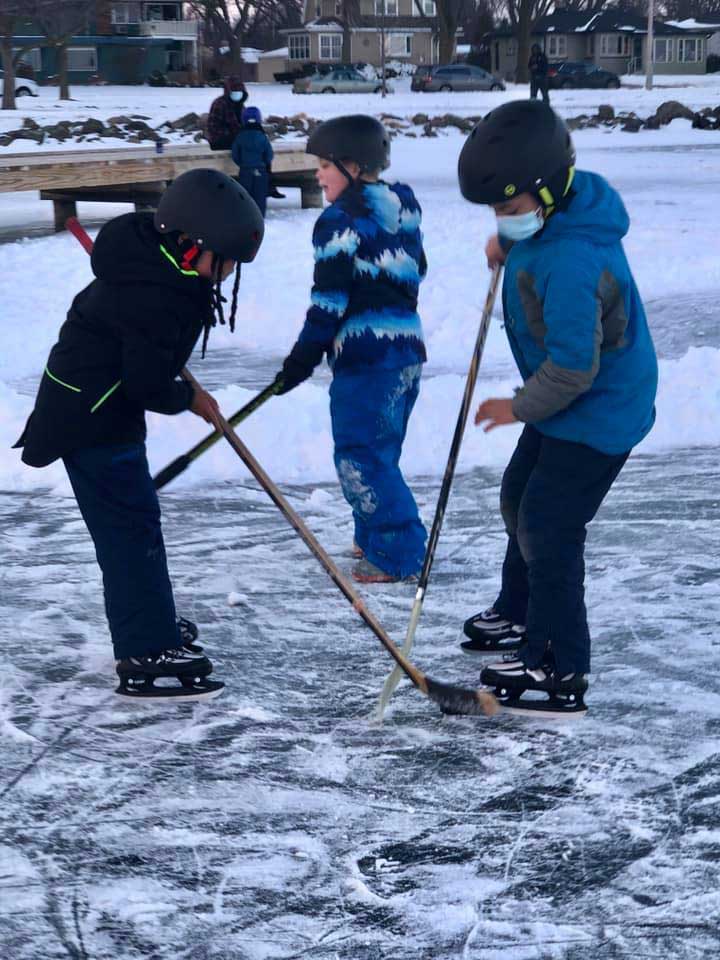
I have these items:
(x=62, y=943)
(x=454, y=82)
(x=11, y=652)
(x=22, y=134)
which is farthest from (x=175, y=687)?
(x=454, y=82)

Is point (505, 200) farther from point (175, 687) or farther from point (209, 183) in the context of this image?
point (175, 687)

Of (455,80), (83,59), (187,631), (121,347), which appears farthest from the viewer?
(83,59)

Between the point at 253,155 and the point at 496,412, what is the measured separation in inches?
414

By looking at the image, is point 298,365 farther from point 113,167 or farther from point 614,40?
point 614,40

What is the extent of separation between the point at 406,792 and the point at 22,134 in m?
23.7

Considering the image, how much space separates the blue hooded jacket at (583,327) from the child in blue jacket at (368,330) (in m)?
1.09

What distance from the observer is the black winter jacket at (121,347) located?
3.34 m

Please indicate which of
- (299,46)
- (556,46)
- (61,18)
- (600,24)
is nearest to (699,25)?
(600,24)

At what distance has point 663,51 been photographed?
7700cm

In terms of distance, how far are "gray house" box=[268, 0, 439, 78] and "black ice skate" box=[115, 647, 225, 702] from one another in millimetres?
74070

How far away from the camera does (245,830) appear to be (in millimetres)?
2938

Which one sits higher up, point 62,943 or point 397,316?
point 397,316

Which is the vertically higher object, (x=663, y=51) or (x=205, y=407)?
(x=663, y=51)

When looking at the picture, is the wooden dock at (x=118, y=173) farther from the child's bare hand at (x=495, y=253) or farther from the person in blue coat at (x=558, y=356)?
the person in blue coat at (x=558, y=356)
